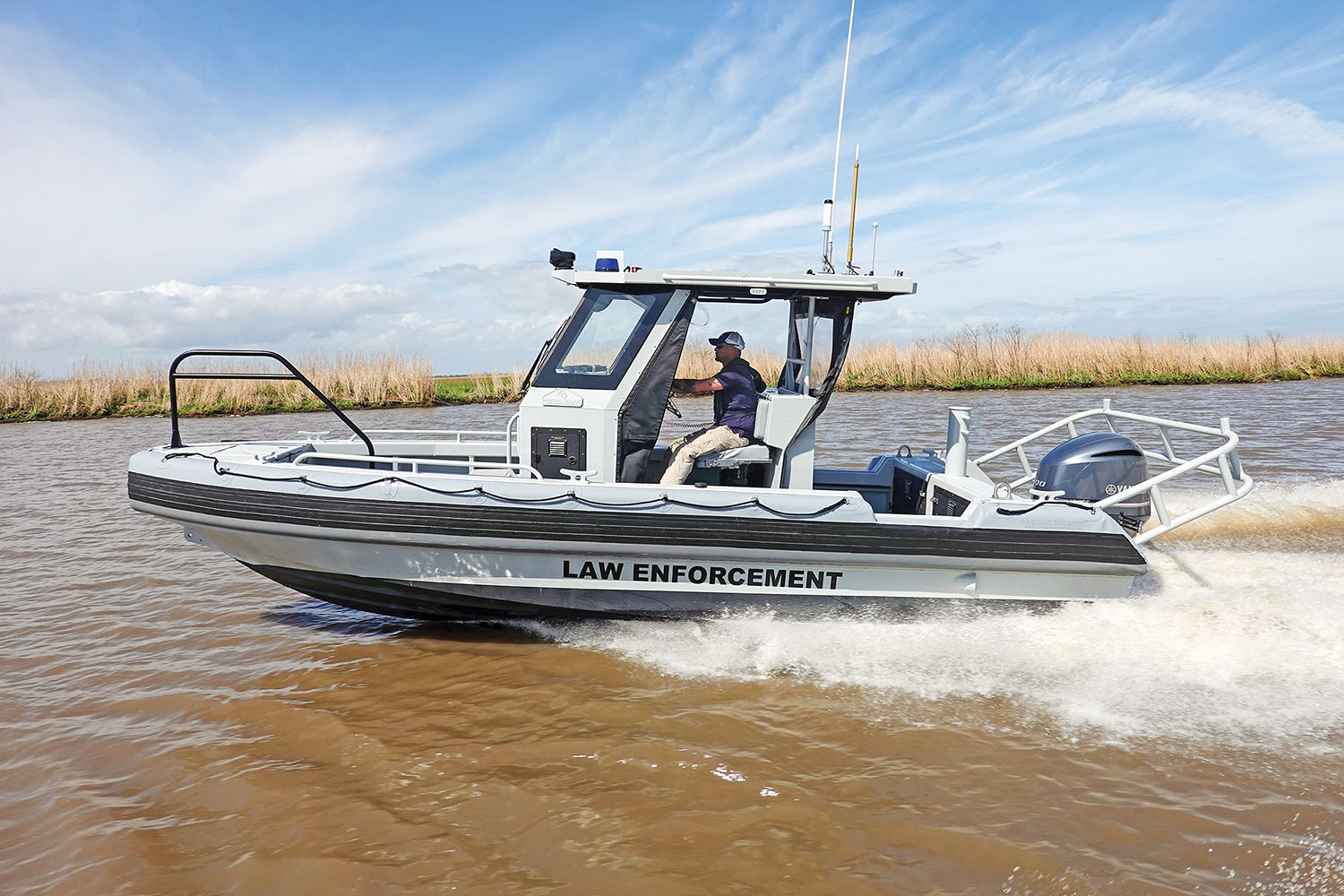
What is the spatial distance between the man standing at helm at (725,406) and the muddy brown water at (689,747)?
0.96 metres

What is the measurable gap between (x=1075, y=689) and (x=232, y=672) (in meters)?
4.23

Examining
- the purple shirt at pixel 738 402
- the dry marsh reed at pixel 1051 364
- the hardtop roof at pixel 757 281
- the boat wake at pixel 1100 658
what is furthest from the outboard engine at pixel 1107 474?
the dry marsh reed at pixel 1051 364

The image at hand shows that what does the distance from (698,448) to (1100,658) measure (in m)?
2.30

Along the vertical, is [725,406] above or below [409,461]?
above

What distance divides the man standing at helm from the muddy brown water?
96 cm

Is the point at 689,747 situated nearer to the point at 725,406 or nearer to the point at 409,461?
the point at 725,406

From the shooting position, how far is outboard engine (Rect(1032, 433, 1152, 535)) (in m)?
4.36

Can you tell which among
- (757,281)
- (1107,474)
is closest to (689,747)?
(757,281)

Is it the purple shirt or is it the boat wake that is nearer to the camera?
the boat wake

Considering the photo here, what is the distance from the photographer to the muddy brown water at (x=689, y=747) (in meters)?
2.51

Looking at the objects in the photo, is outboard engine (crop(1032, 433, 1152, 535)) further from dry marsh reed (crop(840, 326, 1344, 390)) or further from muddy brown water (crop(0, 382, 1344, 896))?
dry marsh reed (crop(840, 326, 1344, 390))

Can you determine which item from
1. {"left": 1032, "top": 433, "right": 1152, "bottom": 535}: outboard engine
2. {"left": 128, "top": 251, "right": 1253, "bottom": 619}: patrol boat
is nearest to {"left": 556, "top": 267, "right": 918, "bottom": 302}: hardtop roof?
{"left": 128, "top": 251, "right": 1253, "bottom": 619}: patrol boat

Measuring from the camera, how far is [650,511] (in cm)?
388

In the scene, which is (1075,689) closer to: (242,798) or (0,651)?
(242,798)
